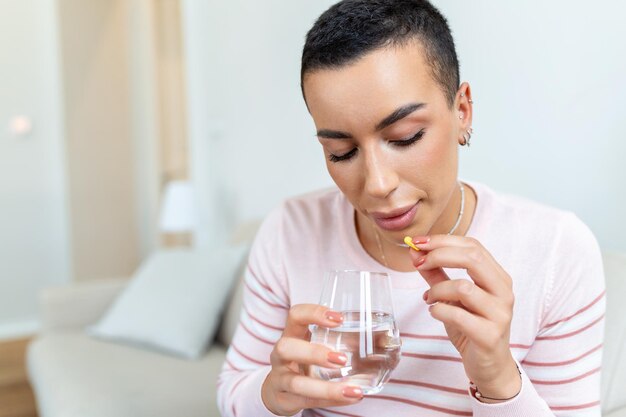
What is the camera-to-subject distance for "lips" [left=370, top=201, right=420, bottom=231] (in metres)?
0.93

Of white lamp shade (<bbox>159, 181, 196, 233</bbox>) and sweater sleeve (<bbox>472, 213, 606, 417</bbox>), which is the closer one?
sweater sleeve (<bbox>472, 213, 606, 417</bbox>)

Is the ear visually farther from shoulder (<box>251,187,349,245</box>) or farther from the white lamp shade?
the white lamp shade

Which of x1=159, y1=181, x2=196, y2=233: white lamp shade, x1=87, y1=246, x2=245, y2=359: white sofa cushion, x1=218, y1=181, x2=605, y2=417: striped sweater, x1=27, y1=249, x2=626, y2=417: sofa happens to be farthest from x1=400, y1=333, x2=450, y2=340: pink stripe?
x1=159, y1=181, x2=196, y2=233: white lamp shade

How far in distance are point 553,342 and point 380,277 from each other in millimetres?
365

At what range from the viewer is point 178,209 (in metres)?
3.63

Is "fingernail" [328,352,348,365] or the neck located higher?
the neck

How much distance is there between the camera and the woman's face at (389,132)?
874 mm

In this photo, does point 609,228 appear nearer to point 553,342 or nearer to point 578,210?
point 578,210

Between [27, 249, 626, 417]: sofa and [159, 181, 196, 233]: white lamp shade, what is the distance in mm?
658

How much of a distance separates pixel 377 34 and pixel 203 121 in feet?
9.72

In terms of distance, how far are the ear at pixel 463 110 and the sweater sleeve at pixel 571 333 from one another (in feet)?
0.77

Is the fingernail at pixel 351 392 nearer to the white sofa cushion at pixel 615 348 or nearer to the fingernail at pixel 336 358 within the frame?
the fingernail at pixel 336 358

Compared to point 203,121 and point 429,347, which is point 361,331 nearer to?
→ point 429,347

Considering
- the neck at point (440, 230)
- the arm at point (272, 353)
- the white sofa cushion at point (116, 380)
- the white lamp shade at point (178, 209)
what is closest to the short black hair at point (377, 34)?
the neck at point (440, 230)
